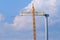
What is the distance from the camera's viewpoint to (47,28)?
57.9 metres

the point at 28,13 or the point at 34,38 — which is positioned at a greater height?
the point at 28,13

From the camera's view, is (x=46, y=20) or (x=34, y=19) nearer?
(x=46, y=20)

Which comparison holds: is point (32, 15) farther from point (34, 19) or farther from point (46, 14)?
point (46, 14)

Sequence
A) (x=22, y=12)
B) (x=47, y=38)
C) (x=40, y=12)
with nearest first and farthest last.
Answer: (x=47, y=38) → (x=40, y=12) → (x=22, y=12)

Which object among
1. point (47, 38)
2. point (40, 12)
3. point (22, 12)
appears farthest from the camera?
point (22, 12)

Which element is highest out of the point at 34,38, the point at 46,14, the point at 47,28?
the point at 46,14

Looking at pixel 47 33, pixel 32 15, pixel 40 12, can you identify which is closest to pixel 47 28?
pixel 47 33

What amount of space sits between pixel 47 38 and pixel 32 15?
14.5 metres

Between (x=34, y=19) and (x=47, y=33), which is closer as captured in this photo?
(x=47, y=33)

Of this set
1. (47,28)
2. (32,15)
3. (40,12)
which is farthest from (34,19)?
(47,28)

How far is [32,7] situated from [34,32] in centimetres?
1088

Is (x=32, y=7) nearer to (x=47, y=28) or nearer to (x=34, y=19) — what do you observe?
(x=34, y=19)

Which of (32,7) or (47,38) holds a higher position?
(32,7)

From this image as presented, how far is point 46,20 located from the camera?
57719 mm
